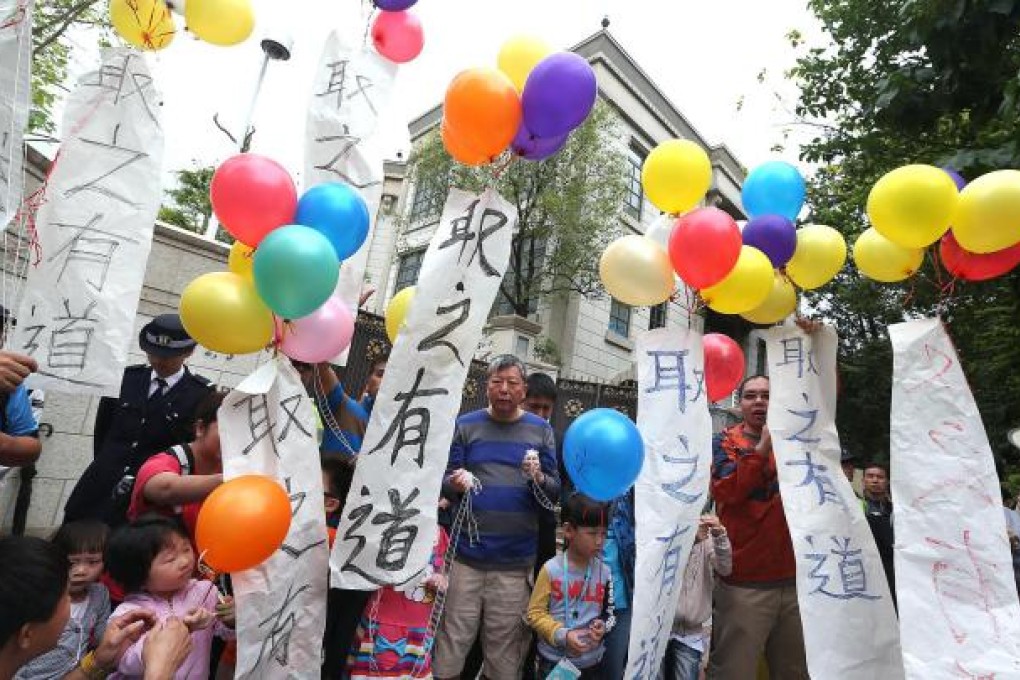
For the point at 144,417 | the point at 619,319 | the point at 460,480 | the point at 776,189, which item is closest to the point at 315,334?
the point at 460,480

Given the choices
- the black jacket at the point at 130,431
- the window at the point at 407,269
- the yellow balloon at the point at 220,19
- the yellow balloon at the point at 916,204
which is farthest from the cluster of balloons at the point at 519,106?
the window at the point at 407,269

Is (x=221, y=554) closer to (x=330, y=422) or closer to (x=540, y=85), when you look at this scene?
(x=330, y=422)

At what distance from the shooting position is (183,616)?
1.92 metres

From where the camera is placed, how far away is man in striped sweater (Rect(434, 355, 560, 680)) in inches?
114

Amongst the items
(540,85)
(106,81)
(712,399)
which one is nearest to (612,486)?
(712,399)

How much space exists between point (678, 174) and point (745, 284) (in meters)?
0.55

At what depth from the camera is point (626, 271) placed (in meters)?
2.62

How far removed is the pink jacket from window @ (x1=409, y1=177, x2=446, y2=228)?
1089 cm

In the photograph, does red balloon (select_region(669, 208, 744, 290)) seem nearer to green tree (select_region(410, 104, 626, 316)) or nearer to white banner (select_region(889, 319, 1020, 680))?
white banner (select_region(889, 319, 1020, 680))

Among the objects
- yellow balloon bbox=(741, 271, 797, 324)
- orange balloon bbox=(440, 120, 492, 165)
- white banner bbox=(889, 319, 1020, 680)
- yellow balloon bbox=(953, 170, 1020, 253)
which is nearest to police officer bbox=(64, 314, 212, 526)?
orange balloon bbox=(440, 120, 492, 165)

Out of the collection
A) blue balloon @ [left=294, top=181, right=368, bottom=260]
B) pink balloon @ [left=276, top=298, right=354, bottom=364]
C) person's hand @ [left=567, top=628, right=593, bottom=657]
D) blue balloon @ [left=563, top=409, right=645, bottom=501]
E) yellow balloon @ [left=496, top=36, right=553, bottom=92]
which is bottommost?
person's hand @ [left=567, top=628, right=593, bottom=657]

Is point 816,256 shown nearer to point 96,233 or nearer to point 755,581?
point 755,581

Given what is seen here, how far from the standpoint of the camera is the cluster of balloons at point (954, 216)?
2305 millimetres

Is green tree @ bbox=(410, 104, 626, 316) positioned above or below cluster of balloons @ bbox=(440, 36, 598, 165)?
above
